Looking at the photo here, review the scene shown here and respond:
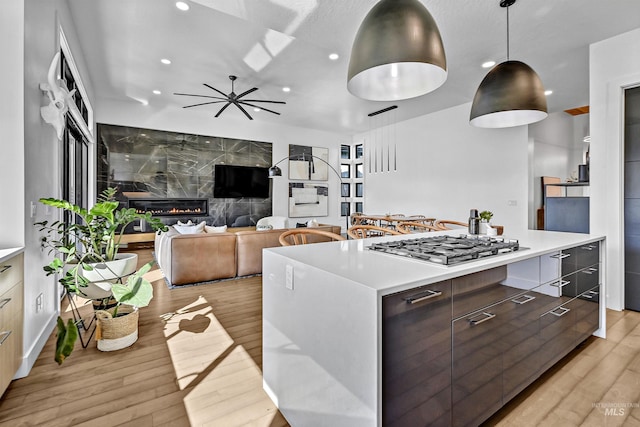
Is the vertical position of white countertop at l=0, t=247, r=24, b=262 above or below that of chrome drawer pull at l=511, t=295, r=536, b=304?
above

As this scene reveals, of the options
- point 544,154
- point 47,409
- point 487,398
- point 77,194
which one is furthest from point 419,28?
point 544,154

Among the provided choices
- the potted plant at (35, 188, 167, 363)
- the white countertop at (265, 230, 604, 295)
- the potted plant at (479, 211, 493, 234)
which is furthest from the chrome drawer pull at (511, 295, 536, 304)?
the potted plant at (35, 188, 167, 363)

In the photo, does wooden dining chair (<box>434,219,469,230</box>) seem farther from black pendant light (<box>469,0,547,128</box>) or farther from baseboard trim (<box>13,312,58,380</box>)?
baseboard trim (<box>13,312,58,380</box>)

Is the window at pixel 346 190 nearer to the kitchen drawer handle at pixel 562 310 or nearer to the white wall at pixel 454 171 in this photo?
the white wall at pixel 454 171

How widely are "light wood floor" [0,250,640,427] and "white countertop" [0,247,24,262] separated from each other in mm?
782

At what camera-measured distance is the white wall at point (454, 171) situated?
5.90 metres


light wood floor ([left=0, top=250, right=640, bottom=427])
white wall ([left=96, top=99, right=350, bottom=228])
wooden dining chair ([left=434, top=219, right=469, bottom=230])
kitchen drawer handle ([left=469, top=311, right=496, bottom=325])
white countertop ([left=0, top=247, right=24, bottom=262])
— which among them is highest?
white wall ([left=96, top=99, right=350, bottom=228])

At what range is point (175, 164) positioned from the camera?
718 centimetres

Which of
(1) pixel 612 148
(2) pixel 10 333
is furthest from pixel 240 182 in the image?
(1) pixel 612 148

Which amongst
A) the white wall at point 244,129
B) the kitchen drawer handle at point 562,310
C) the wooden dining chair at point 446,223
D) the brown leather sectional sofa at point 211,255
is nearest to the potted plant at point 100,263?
the brown leather sectional sofa at point 211,255

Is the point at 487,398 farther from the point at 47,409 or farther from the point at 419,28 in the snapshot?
the point at 47,409

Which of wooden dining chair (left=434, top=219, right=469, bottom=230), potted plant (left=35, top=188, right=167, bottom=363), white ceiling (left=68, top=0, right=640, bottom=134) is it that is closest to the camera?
potted plant (left=35, top=188, right=167, bottom=363)

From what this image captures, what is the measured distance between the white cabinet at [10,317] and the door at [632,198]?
5048mm

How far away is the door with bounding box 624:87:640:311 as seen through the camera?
314 centimetres
